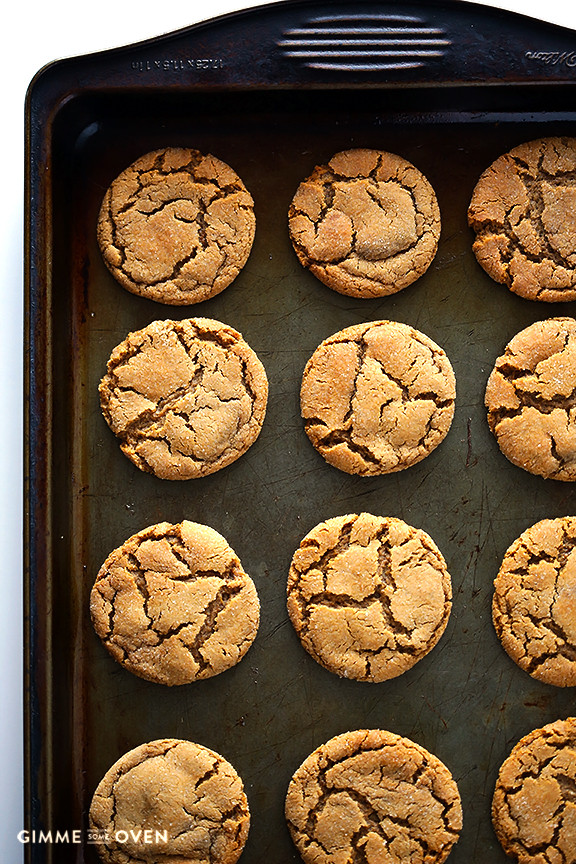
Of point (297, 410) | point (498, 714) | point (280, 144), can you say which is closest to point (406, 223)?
point (280, 144)

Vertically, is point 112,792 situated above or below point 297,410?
below

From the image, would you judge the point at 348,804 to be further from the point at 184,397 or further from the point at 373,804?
the point at 184,397

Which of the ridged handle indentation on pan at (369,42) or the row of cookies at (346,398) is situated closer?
the ridged handle indentation on pan at (369,42)

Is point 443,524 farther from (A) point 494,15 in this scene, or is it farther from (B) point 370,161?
(A) point 494,15

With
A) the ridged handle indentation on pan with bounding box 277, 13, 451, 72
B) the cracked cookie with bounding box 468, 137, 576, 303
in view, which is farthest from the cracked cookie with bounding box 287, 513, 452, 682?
the ridged handle indentation on pan with bounding box 277, 13, 451, 72

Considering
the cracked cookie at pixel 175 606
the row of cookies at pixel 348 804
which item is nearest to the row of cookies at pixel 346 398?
the cracked cookie at pixel 175 606

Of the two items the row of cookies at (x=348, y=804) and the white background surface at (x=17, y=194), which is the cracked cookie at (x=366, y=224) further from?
the row of cookies at (x=348, y=804)

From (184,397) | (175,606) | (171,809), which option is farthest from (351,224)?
(171,809)
